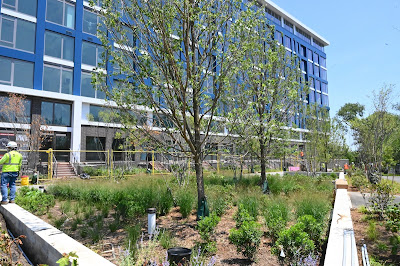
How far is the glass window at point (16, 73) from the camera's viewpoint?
20.6 m

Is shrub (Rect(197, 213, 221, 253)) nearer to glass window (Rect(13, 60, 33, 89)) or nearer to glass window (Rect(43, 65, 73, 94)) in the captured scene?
glass window (Rect(13, 60, 33, 89))

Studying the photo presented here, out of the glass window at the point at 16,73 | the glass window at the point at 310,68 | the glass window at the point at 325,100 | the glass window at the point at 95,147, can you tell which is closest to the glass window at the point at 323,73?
the glass window at the point at 325,100

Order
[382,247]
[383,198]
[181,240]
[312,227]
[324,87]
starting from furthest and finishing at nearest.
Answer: [324,87] < [383,198] < [181,240] < [382,247] < [312,227]

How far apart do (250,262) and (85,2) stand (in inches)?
1099

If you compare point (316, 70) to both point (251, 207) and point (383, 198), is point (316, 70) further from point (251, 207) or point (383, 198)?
point (251, 207)

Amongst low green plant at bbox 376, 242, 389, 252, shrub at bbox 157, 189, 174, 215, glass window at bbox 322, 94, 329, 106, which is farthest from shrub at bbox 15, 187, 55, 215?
glass window at bbox 322, 94, 329, 106

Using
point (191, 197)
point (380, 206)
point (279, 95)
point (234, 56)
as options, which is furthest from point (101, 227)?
point (279, 95)

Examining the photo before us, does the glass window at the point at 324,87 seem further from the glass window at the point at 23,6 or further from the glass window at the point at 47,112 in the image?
the glass window at the point at 23,6

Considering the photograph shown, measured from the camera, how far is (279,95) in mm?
11773

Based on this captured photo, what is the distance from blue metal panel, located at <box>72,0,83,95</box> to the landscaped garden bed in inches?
658

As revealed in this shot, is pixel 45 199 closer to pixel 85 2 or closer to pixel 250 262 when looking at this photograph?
pixel 250 262

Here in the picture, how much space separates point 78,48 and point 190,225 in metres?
23.6

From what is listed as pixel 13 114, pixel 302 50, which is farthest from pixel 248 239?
pixel 302 50

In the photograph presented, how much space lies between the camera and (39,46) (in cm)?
2241
